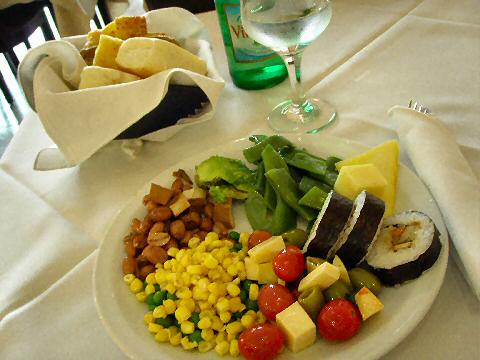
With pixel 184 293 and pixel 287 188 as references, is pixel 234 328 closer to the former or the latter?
pixel 184 293

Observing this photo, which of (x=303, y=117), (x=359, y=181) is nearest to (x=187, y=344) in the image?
(x=359, y=181)

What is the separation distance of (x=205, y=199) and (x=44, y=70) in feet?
1.48

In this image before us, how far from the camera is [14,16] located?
7.32ft

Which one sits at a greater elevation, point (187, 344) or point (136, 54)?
point (136, 54)

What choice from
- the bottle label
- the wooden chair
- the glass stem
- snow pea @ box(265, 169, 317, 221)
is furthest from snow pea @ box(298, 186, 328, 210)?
the wooden chair

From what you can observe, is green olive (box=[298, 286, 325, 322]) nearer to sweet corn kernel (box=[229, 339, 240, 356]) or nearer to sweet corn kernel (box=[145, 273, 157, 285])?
sweet corn kernel (box=[229, 339, 240, 356])

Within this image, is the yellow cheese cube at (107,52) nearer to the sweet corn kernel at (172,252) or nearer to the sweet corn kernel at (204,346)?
the sweet corn kernel at (172,252)

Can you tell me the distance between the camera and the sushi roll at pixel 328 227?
69 centimetres

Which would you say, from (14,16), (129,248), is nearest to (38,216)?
(129,248)

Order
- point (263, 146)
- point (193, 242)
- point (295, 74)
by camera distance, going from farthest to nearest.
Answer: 1. point (295, 74)
2. point (263, 146)
3. point (193, 242)

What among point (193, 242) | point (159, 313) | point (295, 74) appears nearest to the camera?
point (159, 313)

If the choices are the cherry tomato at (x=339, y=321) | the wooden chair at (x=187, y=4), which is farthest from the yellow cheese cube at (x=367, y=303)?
the wooden chair at (x=187, y=4)

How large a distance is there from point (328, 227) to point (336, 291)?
0.09 meters

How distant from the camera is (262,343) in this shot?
603 millimetres
